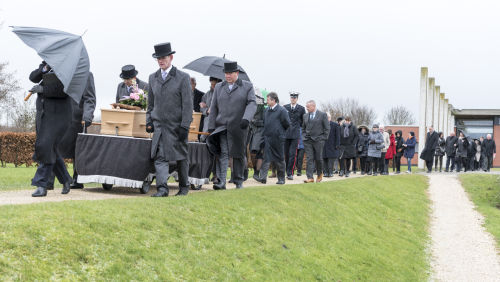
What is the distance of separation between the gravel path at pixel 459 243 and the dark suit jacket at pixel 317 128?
3.60m

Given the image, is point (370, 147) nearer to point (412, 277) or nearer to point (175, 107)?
point (412, 277)

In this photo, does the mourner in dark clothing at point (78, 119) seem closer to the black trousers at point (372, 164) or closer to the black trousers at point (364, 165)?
the black trousers at point (372, 164)

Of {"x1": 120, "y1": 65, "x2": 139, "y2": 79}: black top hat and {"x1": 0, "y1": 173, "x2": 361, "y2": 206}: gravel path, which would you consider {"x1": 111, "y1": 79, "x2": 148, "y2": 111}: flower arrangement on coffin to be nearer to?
{"x1": 120, "y1": 65, "x2": 139, "y2": 79}: black top hat

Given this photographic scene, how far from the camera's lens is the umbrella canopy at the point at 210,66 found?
12727 mm

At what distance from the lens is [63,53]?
29.2 ft

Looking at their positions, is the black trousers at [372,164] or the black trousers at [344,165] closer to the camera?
the black trousers at [344,165]

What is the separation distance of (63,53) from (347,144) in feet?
46.8

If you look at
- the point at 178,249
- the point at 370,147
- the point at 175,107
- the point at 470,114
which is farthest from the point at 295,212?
the point at 470,114

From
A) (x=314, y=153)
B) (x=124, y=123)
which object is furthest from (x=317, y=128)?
(x=124, y=123)

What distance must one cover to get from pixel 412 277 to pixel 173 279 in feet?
19.6

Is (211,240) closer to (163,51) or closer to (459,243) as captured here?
(163,51)

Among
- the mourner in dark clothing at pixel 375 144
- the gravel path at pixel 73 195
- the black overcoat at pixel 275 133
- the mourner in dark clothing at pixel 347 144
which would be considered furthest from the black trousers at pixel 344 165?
the gravel path at pixel 73 195

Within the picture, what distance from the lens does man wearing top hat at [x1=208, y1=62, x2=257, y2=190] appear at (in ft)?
35.5

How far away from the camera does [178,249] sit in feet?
23.3
